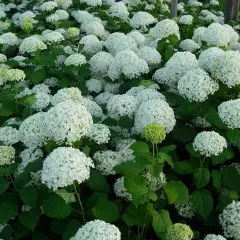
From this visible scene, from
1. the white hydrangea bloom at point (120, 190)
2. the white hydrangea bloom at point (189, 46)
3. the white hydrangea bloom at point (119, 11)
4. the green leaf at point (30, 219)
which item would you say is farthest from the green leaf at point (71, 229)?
the white hydrangea bloom at point (119, 11)

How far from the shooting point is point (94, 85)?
5.18 metres

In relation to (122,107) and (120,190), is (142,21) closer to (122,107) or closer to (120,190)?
(122,107)

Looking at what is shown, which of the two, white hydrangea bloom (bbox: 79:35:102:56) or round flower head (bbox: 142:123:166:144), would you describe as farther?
white hydrangea bloom (bbox: 79:35:102:56)

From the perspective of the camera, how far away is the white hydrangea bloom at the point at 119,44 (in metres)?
5.70

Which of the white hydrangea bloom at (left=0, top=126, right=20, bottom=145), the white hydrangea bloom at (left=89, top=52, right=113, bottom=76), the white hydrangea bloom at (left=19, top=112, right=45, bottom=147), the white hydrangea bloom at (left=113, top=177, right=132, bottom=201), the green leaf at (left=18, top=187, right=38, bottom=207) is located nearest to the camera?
the green leaf at (left=18, top=187, right=38, bottom=207)

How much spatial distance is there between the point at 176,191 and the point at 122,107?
1149 mm

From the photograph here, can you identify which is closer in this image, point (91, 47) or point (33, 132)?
point (33, 132)

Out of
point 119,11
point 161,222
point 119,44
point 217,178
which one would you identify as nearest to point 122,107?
point 217,178

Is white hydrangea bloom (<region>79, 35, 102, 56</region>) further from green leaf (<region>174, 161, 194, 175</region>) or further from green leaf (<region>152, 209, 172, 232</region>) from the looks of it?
green leaf (<region>152, 209, 172, 232</region>)

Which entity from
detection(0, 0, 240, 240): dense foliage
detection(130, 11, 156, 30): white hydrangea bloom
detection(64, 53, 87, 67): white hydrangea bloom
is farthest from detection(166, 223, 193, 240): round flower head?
detection(130, 11, 156, 30): white hydrangea bloom

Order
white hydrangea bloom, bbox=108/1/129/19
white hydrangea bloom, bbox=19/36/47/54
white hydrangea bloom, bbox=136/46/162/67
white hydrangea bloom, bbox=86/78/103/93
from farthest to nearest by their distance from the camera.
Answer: white hydrangea bloom, bbox=108/1/129/19 < white hydrangea bloom, bbox=19/36/47/54 < white hydrangea bloom, bbox=86/78/103/93 < white hydrangea bloom, bbox=136/46/162/67

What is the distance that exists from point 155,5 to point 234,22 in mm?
1728

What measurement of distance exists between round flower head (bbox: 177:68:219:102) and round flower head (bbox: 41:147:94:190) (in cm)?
128

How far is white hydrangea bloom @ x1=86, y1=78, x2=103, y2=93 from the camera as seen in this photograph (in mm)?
5164
